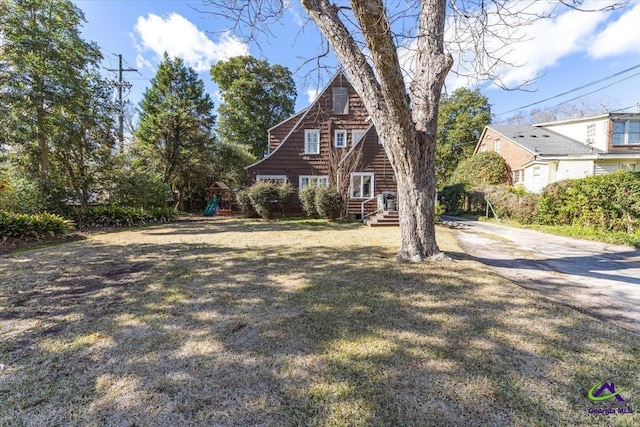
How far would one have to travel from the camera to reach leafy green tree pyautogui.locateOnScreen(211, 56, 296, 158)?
25.7 metres

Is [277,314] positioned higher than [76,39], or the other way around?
[76,39]

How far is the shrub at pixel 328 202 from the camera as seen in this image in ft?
41.2

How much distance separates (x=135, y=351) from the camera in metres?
2.45

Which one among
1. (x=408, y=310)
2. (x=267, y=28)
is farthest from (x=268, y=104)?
(x=408, y=310)

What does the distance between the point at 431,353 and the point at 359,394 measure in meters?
0.84

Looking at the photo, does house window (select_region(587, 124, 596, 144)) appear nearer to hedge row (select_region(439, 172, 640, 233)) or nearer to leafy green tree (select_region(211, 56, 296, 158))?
hedge row (select_region(439, 172, 640, 233))

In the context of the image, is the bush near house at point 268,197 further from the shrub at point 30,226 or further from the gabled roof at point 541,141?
the gabled roof at point 541,141

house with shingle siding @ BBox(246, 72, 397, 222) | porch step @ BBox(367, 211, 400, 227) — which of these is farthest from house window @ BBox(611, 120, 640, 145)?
porch step @ BBox(367, 211, 400, 227)

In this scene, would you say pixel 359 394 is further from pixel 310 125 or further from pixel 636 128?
pixel 636 128

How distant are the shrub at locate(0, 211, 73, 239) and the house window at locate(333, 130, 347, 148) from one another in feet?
38.7

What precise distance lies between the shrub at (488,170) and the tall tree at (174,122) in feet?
65.3

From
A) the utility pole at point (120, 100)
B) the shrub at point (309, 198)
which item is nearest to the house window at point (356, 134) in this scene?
the shrub at point (309, 198)

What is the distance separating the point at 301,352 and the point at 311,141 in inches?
536

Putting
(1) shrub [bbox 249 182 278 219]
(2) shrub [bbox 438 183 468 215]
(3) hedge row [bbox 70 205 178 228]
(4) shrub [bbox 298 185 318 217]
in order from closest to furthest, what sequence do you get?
(3) hedge row [bbox 70 205 178 228]
(4) shrub [bbox 298 185 318 217]
(1) shrub [bbox 249 182 278 219]
(2) shrub [bbox 438 183 468 215]
